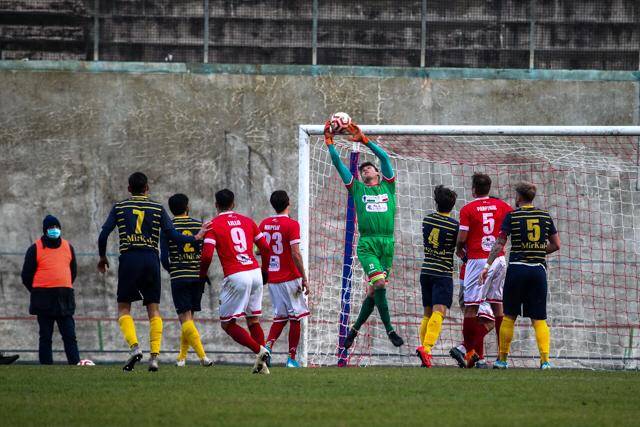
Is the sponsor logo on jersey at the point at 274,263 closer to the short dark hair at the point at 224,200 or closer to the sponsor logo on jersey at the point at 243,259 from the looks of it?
the sponsor logo on jersey at the point at 243,259

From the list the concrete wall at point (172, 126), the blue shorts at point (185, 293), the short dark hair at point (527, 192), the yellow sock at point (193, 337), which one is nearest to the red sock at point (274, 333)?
the yellow sock at point (193, 337)

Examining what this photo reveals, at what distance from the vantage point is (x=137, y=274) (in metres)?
11.0

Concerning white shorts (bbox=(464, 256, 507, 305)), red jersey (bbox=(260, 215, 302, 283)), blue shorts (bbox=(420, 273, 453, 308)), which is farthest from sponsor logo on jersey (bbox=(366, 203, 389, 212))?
white shorts (bbox=(464, 256, 507, 305))

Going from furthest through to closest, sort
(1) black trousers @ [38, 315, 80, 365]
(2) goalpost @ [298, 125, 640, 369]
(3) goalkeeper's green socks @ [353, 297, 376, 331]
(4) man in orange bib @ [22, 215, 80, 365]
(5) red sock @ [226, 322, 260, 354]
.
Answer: (2) goalpost @ [298, 125, 640, 369], (4) man in orange bib @ [22, 215, 80, 365], (1) black trousers @ [38, 315, 80, 365], (3) goalkeeper's green socks @ [353, 297, 376, 331], (5) red sock @ [226, 322, 260, 354]

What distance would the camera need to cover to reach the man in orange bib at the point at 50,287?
46.0ft

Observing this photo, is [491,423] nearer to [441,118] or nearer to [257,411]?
[257,411]

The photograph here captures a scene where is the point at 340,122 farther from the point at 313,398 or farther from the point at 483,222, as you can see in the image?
the point at 313,398

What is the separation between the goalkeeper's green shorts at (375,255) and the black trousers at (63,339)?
13.0 ft

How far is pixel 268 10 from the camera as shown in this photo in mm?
17188

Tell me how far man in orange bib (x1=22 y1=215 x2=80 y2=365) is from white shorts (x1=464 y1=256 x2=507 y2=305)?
4.67 m

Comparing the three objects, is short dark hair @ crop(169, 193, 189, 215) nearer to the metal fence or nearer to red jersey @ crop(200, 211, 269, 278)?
red jersey @ crop(200, 211, 269, 278)

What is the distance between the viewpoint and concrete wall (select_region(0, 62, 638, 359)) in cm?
1739

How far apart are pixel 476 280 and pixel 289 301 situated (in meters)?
1.96

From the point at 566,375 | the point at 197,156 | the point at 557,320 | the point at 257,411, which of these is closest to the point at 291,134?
the point at 197,156
